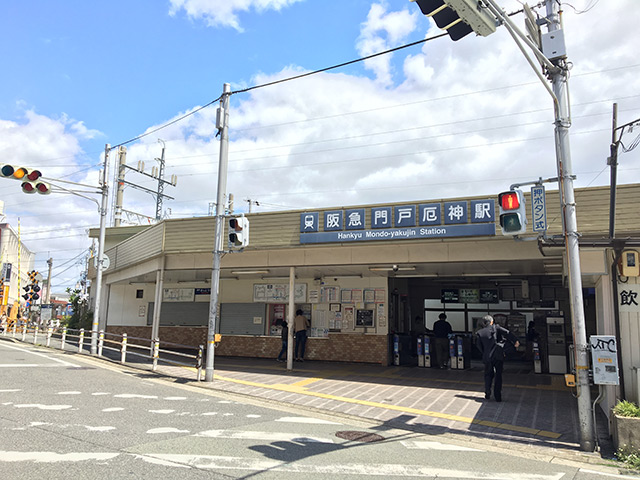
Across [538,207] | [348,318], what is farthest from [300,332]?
[538,207]

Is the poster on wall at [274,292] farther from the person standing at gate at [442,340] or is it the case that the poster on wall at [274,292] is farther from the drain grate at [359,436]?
the drain grate at [359,436]

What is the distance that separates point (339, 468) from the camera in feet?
18.0

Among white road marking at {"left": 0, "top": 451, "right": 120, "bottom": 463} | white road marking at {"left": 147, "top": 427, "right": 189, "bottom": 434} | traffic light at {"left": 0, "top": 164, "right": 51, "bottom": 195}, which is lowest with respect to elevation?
white road marking at {"left": 147, "top": 427, "right": 189, "bottom": 434}

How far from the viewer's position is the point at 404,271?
16250mm

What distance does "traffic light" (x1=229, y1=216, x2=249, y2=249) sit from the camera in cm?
1189

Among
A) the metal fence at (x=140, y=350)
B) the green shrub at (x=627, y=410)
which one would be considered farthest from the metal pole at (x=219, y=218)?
the green shrub at (x=627, y=410)

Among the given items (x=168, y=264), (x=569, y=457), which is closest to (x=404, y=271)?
(x=168, y=264)

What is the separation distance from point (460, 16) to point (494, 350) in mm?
7258

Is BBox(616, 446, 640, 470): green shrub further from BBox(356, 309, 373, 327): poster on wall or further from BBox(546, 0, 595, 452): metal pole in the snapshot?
BBox(356, 309, 373, 327): poster on wall

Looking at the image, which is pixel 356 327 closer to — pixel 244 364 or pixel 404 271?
pixel 404 271

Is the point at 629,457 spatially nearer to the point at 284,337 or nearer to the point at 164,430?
the point at 164,430

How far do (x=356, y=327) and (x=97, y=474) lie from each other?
1268 cm

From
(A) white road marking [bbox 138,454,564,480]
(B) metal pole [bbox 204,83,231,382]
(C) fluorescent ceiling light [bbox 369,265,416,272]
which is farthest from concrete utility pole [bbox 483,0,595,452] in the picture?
(B) metal pole [bbox 204,83,231,382]

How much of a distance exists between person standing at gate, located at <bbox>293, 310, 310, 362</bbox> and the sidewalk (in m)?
0.70
